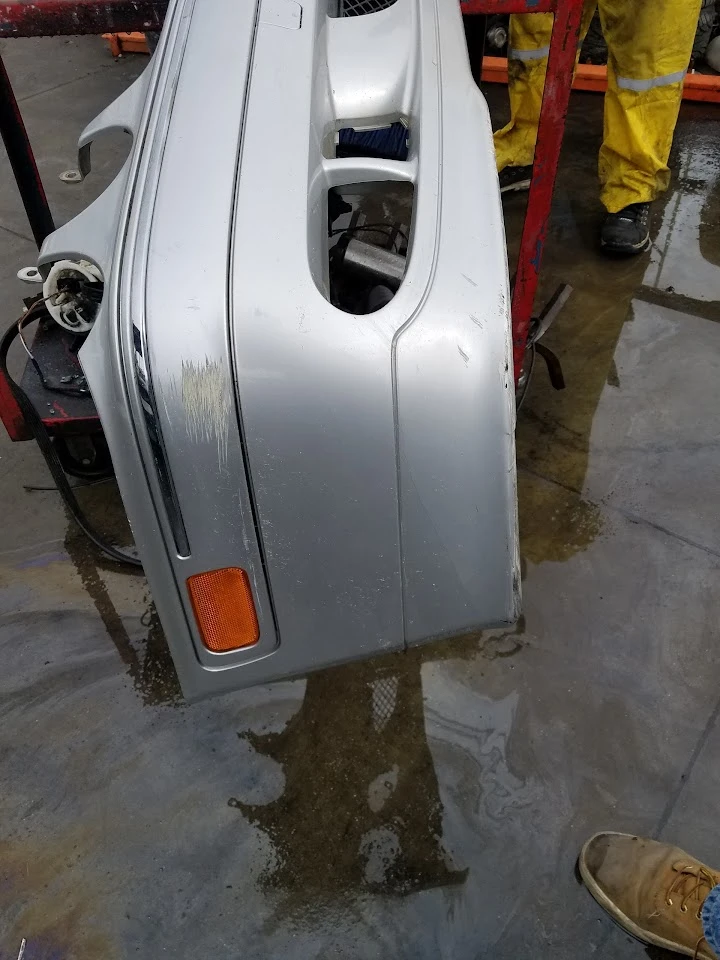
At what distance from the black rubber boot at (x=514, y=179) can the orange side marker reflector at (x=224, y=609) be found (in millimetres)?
2503

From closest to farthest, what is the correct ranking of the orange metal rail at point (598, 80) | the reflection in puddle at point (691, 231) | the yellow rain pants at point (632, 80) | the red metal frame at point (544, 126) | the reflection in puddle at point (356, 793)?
the reflection in puddle at point (356, 793)
the red metal frame at point (544, 126)
the yellow rain pants at point (632, 80)
the reflection in puddle at point (691, 231)
the orange metal rail at point (598, 80)

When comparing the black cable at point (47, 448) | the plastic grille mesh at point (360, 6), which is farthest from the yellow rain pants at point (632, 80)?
the black cable at point (47, 448)

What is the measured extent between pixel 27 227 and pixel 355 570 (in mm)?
2697

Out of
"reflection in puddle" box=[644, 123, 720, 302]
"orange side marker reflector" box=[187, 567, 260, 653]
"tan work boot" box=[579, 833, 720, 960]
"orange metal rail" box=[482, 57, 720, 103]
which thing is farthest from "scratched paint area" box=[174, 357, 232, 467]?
"orange metal rail" box=[482, 57, 720, 103]

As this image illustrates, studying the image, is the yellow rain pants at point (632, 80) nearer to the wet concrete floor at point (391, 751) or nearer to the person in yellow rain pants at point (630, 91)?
the person in yellow rain pants at point (630, 91)

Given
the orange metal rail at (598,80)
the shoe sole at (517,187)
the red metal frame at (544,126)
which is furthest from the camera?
the orange metal rail at (598,80)

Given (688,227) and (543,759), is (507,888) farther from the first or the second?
(688,227)

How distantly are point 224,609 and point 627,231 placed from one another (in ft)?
7.57

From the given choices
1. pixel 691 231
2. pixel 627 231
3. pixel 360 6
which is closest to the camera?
pixel 360 6

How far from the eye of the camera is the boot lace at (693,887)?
49.6 inches

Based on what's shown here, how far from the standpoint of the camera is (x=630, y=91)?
2.46m

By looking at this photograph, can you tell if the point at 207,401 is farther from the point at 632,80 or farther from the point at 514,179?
the point at 514,179

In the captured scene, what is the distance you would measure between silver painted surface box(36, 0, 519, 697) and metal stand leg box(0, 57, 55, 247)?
1093 millimetres

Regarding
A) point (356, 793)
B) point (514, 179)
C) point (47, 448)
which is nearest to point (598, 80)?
Result: point (514, 179)
